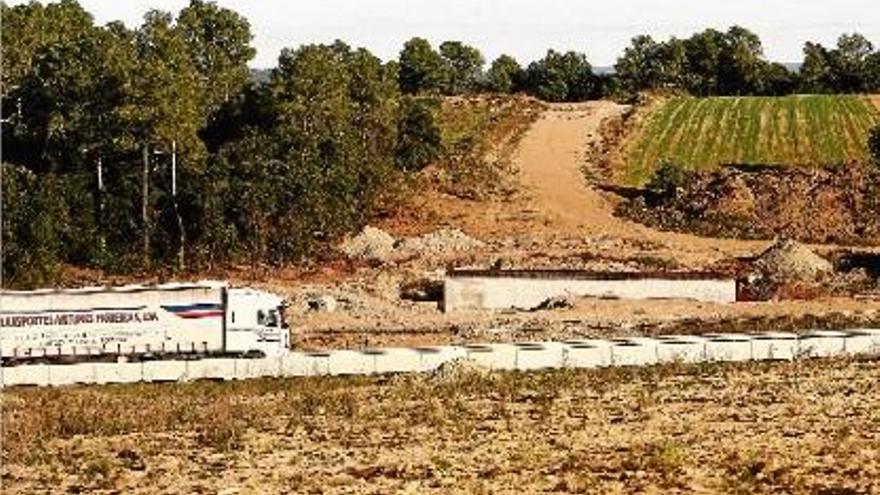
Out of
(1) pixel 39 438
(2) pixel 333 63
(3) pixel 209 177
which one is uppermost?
(2) pixel 333 63

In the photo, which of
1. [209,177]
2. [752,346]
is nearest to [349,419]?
[752,346]

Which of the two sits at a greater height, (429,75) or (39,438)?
(429,75)

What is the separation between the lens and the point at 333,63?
7775 cm

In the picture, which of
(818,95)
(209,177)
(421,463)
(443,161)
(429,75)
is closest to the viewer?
(421,463)

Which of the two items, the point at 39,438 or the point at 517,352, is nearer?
the point at 39,438

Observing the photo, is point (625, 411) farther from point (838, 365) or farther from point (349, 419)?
point (838, 365)

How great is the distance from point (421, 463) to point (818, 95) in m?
110

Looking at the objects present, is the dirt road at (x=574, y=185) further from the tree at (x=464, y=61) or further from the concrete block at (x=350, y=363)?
the tree at (x=464, y=61)

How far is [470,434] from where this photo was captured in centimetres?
2847

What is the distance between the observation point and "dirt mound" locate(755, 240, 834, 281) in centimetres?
6025

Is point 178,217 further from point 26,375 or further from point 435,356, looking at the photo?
point 435,356

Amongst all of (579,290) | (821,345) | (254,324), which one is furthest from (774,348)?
(254,324)

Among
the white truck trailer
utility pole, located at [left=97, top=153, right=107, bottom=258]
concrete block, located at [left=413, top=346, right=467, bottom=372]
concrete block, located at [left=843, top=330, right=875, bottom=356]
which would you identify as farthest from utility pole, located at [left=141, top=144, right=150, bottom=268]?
concrete block, located at [left=843, top=330, right=875, bottom=356]

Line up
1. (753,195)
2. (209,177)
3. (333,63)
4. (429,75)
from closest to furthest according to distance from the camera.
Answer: (209,177), (333,63), (753,195), (429,75)
